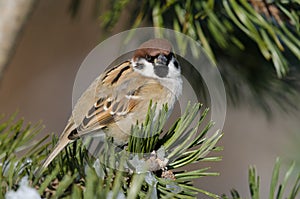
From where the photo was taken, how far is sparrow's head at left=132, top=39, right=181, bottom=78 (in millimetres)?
721

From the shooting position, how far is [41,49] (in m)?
2.00

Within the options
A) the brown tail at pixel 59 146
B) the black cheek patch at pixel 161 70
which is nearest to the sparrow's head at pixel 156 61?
the black cheek patch at pixel 161 70

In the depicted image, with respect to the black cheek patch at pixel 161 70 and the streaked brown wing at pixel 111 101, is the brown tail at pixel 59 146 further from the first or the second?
the black cheek patch at pixel 161 70

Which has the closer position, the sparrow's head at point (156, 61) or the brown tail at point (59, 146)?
the brown tail at point (59, 146)

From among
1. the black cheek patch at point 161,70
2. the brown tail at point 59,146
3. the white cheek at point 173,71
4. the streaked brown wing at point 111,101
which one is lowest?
the brown tail at point 59,146

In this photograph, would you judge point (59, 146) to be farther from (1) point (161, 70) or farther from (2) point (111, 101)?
(1) point (161, 70)

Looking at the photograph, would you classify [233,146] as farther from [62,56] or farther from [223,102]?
[223,102]

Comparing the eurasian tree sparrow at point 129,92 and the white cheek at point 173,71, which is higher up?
the white cheek at point 173,71

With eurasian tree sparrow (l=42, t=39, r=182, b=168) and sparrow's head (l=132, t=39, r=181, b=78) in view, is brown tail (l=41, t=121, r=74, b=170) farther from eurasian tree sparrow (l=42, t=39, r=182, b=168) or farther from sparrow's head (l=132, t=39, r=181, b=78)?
sparrow's head (l=132, t=39, r=181, b=78)

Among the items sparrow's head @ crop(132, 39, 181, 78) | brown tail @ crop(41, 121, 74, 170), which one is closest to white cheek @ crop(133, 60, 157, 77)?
sparrow's head @ crop(132, 39, 181, 78)

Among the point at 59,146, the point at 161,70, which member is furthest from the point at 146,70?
the point at 59,146

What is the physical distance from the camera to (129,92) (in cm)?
75

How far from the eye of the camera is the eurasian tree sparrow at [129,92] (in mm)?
729

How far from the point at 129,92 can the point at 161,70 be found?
0.30 feet
